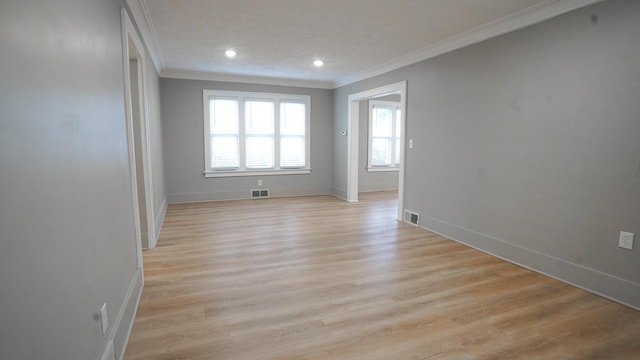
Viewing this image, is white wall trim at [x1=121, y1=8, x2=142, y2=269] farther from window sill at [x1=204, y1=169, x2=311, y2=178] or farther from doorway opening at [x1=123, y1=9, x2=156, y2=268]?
window sill at [x1=204, y1=169, x2=311, y2=178]

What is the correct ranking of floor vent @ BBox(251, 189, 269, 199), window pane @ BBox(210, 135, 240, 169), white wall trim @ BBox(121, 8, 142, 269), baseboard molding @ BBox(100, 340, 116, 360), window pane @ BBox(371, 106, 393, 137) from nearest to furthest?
baseboard molding @ BBox(100, 340, 116, 360), white wall trim @ BBox(121, 8, 142, 269), window pane @ BBox(210, 135, 240, 169), floor vent @ BBox(251, 189, 269, 199), window pane @ BBox(371, 106, 393, 137)

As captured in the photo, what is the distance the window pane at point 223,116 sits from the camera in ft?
21.9

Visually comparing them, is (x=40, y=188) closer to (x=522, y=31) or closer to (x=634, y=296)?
(x=634, y=296)

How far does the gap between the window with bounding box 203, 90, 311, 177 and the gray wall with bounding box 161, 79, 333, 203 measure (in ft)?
0.43

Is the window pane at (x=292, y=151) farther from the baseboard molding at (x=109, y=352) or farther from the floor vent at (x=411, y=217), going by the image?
the baseboard molding at (x=109, y=352)

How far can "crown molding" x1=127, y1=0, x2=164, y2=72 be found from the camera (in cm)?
300

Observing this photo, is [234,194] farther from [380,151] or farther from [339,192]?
[380,151]

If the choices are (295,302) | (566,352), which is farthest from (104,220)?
(566,352)

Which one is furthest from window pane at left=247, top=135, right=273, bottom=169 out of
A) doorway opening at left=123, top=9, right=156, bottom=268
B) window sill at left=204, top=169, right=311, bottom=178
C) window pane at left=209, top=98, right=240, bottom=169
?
doorway opening at left=123, top=9, right=156, bottom=268

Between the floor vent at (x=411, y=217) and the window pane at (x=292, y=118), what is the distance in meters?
3.24

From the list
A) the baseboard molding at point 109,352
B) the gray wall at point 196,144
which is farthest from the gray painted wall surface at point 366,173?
the baseboard molding at point 109,352

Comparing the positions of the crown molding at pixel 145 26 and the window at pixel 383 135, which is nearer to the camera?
the crown molding at pixel 145 26

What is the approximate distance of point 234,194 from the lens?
7.01m

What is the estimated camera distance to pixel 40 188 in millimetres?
1103
